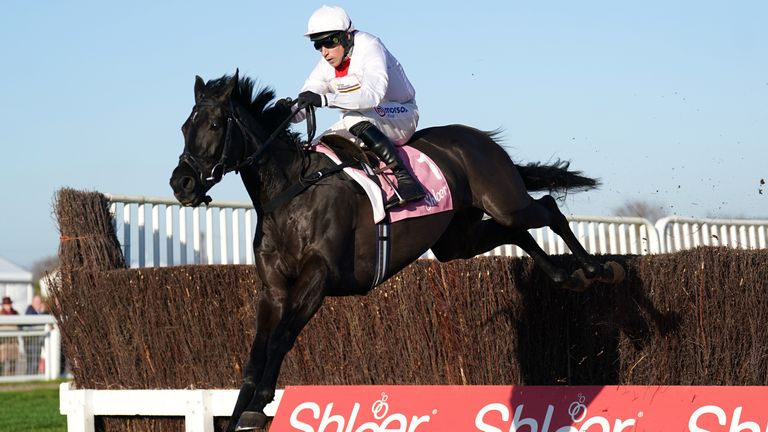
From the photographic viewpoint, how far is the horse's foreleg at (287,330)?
5160 millimetres

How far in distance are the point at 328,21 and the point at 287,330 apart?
1.66 meters

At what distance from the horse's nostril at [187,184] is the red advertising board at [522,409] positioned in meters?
1.95

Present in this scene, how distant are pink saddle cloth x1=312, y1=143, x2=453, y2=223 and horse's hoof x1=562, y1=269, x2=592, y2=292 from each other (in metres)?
1.02

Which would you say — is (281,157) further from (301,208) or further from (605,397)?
(605,397)

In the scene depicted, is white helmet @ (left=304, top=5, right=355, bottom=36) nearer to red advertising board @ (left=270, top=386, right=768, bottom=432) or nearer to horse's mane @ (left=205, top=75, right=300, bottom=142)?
horse's mane @ (left=205, top=75, right=300, bottom=142)

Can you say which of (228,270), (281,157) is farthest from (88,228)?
(281,157)

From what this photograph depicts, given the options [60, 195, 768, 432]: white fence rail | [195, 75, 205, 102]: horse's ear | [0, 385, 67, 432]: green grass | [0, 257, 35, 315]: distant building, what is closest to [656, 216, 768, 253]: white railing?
[60, 195, 768, 432]: white fence rail

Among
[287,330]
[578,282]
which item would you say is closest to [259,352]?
[287,330]

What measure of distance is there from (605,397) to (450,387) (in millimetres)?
889

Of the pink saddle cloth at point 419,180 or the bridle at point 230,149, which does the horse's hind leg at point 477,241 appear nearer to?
the pink saddle cloth at point 419,180

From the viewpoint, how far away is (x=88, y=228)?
856 cm

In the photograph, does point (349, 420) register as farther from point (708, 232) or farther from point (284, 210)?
point (708, 232)

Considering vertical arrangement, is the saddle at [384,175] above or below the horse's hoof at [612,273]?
above

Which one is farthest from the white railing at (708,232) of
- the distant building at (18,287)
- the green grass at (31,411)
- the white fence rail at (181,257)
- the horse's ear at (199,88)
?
the distant building at (18,287)
